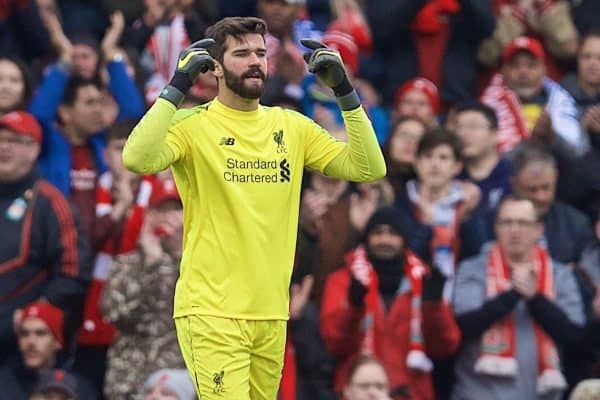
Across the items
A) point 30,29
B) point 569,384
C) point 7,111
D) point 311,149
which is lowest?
point 569,384

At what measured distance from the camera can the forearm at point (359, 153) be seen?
9.40 metres

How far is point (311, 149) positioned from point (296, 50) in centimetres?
481

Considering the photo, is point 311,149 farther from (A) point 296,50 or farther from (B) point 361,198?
(A) point 296,50

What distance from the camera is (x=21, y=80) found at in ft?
43.3

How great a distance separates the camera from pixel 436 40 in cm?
1502

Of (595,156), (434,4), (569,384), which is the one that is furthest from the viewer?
(434,4)

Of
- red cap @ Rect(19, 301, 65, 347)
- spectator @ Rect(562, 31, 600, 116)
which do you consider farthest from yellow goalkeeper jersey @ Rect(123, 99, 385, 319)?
spectator @ Rect(562, 31, 600, 116)

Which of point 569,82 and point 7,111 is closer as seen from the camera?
point 7,111

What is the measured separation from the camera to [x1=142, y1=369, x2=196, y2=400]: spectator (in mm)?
11570

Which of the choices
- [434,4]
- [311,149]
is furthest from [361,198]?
[311,149]

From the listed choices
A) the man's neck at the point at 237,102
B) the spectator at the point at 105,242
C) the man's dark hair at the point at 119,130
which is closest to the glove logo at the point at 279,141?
the man's neck at the point at 237,102

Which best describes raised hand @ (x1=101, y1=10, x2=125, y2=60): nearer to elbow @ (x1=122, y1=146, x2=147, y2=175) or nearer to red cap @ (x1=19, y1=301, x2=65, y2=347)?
red cap @ (x1=19, y1=301, x2=65, y2=347)

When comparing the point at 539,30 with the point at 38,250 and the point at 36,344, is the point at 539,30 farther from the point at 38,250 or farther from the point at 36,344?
the point at 36,344

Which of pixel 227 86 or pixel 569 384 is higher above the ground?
pixel 227 86
